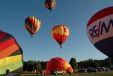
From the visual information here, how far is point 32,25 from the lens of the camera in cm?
4381

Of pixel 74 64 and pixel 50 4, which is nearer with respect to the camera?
pixel 50 4

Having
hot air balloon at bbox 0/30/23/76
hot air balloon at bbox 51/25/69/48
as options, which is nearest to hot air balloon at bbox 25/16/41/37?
hot air balloon at bbox 51/25/69/48

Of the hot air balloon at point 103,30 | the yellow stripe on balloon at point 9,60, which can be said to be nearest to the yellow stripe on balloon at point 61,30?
the hot air balloon at point 103,30

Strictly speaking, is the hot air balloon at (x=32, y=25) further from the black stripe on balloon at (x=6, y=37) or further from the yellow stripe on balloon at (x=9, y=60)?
the yellow stripe on balloon at (x=9, y=60)

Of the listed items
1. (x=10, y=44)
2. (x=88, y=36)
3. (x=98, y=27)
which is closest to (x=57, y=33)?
(x=88, y=36)

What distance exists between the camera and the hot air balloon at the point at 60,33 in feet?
162

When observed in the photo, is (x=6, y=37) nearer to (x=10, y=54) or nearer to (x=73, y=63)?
(x=10, y=54)

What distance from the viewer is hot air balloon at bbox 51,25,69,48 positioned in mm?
49331

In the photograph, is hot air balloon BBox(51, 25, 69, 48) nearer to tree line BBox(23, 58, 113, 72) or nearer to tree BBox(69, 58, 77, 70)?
tree BBox(69, 58, 77, 70)

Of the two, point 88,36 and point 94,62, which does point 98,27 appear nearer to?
point 88,36

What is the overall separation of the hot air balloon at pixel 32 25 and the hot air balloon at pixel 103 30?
9412 mm

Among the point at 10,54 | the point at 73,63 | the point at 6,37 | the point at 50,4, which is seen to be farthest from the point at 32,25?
the point at 73,63

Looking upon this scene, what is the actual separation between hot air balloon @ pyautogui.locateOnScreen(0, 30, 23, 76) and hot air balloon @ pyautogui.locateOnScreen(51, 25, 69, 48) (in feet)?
87.1

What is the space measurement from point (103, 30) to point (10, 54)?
16.5m
